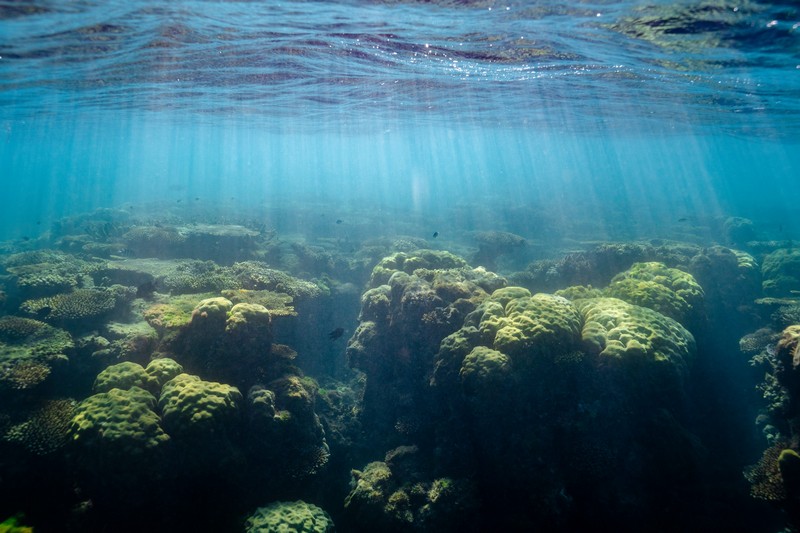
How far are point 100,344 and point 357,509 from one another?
677 centimetres

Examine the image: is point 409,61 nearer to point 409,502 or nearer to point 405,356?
point 405,356

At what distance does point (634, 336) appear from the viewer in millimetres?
7430

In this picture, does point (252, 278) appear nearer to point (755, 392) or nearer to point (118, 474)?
point (118, 474)

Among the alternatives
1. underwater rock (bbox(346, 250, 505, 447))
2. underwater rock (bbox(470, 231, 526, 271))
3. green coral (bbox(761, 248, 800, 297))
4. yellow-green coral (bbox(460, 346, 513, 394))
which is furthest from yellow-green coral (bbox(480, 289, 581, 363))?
underwater rock (bbox(470, 231, 526, 271))

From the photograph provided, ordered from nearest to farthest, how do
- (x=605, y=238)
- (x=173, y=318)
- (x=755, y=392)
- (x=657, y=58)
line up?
(x=173, y=318) < (x=755, y=392) < (x=657, y=58) < (x=605, y=238)

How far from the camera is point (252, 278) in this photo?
11.4m

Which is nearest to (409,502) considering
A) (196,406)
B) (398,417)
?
(398,417)

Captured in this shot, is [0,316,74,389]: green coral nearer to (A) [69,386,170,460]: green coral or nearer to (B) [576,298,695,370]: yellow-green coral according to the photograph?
(A) [69,386,170,460]: green coral

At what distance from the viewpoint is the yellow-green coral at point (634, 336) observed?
284 inches

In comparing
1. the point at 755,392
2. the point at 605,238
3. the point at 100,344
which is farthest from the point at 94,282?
the point at 605,238

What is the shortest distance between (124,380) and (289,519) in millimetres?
3872

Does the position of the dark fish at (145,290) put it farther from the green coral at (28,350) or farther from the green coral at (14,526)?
the green coral at (14,526)

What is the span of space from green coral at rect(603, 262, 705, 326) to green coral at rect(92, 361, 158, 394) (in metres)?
11.0

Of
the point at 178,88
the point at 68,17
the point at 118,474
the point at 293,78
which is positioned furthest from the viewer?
the point at 178,88
